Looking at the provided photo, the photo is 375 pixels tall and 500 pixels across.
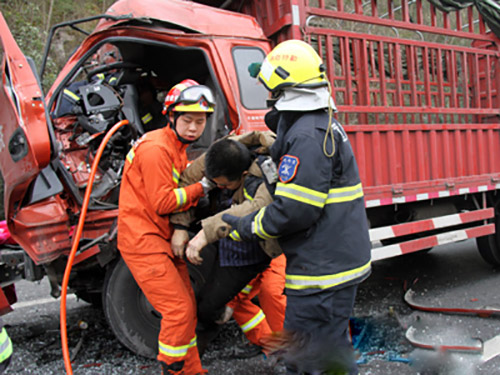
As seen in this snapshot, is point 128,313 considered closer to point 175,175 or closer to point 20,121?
point 175,175

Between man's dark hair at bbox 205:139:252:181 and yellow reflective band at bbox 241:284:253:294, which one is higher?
man's dark hair at bbox 205:139:252:181

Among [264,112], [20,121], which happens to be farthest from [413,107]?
[20,121]

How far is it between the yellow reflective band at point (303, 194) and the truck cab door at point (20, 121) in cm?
160

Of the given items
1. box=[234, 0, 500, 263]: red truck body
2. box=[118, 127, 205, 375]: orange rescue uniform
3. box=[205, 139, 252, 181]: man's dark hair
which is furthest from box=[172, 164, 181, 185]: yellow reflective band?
box=[234, 0, 500, 263]: red truck body

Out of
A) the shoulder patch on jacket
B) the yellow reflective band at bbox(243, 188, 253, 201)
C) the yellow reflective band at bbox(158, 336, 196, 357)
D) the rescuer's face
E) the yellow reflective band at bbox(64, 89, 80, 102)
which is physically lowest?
the yellow reflective band at bbox(158, 336, 196, 357)

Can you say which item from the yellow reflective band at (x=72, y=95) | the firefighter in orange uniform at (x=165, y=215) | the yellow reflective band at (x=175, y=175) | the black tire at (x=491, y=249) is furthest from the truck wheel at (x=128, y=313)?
the black tire at (x=491, y=249)

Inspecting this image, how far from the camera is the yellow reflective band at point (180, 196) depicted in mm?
2590

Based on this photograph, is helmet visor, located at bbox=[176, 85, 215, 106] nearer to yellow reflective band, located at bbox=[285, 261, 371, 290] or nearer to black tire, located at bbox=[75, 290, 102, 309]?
yellow reflective band, located at bbox=[285, 261, 371, 290]

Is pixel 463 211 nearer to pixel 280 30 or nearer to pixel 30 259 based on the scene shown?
pixel 280 30

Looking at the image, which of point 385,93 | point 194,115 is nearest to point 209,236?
point 194,115

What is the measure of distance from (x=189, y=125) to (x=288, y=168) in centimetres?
103

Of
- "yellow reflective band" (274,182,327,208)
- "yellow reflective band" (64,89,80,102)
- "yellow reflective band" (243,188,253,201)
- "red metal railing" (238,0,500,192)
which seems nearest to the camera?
"yellow reflective band" (274,182,327,208)

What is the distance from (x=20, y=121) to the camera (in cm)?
261

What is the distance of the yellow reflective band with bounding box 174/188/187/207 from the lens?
2.59 metres
